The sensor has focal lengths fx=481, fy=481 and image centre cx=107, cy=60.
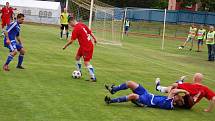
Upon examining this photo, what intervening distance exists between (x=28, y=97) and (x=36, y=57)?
896 centimetres

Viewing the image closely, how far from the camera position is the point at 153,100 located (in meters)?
11.2

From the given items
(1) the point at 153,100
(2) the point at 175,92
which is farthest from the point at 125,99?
(2) the point at 175,92

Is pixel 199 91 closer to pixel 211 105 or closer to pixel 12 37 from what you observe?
pixel 211 105

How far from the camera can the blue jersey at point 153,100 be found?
11.1m

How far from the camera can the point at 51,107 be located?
33.5 feet

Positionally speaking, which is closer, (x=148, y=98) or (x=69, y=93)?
(x=148, y=98)

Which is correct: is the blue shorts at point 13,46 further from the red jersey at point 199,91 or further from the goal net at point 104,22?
the goal net at point 104,22

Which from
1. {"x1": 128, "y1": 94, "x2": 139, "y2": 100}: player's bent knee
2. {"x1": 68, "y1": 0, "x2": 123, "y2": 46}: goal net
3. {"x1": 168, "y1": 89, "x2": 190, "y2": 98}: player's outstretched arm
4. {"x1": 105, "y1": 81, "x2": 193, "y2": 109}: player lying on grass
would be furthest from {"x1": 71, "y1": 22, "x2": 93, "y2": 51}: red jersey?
{"x1": 68, "y1": 0, "x2": 123, "y2": 46}: goal net

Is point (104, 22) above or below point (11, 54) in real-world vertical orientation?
above

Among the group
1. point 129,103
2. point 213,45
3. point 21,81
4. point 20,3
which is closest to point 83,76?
point 21,81

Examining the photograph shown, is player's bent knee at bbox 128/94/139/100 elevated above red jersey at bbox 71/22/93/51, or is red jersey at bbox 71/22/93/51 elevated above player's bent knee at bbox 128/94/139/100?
red jersey at bbox 71/22/93/51

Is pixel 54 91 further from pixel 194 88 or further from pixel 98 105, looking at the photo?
pixel 194 88

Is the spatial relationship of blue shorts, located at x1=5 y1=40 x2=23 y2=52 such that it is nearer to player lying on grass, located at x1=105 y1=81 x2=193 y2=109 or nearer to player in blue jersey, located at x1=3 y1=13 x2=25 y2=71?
player in blue jersey, located at x1=3 y1=13 x2=25 y2=71

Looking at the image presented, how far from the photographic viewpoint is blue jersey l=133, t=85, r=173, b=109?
36.3ft
